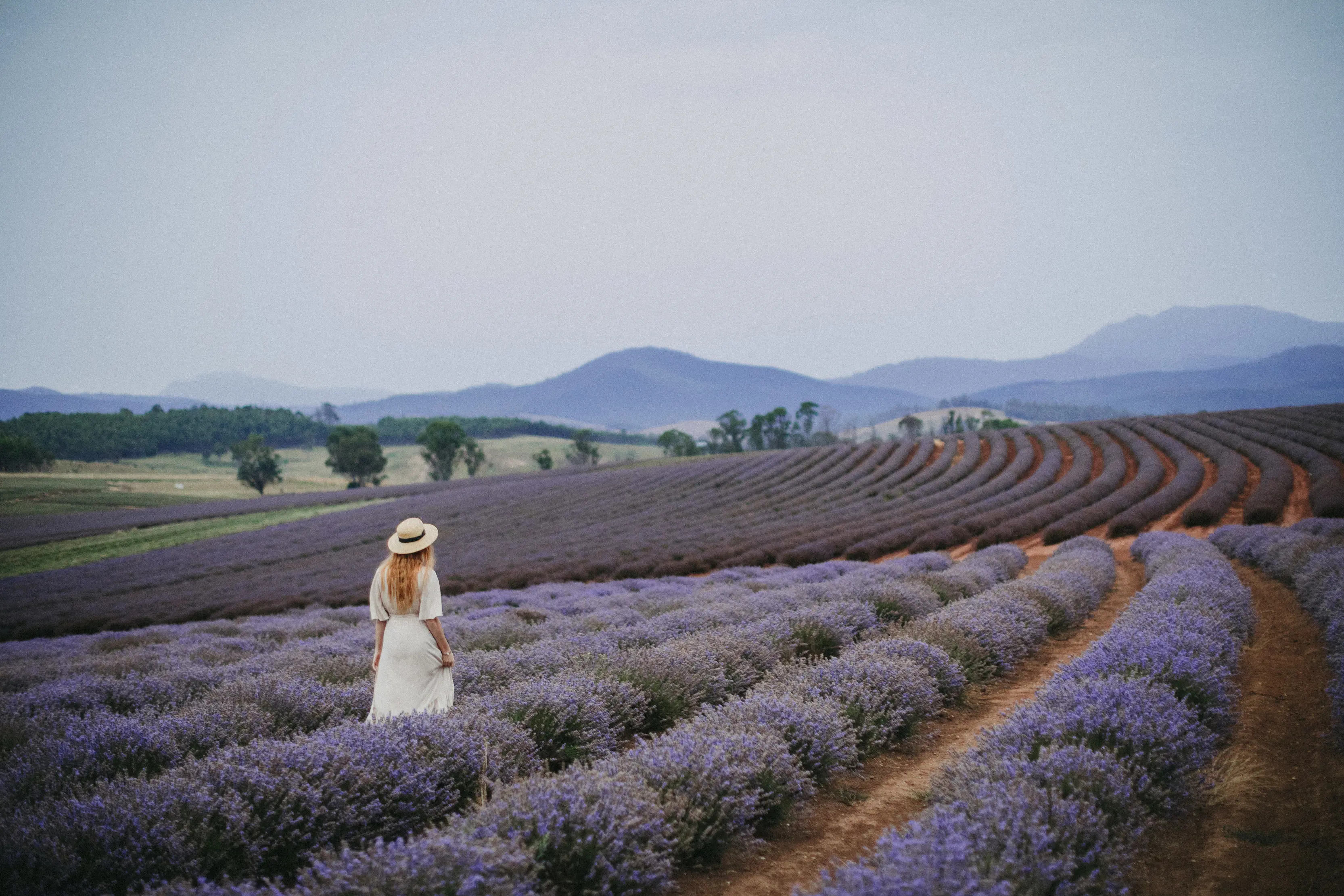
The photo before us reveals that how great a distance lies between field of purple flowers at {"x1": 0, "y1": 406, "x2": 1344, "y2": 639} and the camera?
49.1 feet

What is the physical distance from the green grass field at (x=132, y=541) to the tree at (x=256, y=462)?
7.92 meters

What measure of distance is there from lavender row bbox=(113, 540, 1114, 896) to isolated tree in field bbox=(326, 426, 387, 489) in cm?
5997

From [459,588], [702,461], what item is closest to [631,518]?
[459,588]

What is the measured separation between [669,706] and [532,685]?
96 centimetres

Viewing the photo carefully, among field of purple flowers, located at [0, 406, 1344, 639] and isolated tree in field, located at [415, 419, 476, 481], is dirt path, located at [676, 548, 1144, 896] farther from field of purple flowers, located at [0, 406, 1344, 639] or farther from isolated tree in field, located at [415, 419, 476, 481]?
isolated tree in field, located at [415, 419, 476, 481]

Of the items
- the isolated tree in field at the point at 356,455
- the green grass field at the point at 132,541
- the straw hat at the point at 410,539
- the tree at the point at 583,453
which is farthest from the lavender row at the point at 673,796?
the tree at the point at 583,453

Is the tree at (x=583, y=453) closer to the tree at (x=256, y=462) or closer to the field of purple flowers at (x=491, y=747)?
the tree at (x=256, y=462)

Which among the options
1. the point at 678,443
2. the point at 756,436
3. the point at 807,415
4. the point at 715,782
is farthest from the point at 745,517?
the point at 807,415

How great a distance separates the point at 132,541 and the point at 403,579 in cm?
2227

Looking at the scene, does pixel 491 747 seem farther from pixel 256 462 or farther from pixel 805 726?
pixel 256 462

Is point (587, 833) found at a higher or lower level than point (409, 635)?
lower

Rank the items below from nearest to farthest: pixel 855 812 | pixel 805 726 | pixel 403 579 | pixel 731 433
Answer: pixel 855 812 < pixel 805 726 < pixel 403 579 < pixel 731 433

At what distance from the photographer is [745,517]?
23391 millimetres

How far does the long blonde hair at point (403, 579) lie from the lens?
414 cm
